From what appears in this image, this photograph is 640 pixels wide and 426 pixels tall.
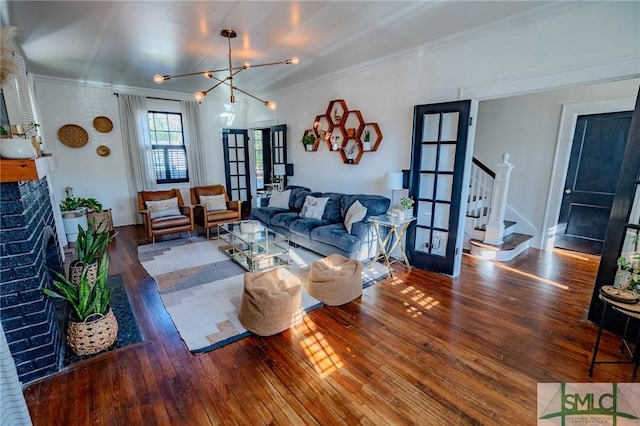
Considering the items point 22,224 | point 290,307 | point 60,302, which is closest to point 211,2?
point 22,224

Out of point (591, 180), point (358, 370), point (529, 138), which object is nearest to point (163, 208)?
point (358, 370)

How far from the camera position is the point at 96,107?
542 centimetres

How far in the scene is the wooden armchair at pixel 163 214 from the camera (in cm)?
459

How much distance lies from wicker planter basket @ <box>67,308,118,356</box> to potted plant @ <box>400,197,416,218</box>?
323 cm

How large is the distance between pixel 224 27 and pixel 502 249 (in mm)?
4532

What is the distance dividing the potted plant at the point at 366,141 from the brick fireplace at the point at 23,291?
3.74 meters

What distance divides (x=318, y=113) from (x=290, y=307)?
12.6ft

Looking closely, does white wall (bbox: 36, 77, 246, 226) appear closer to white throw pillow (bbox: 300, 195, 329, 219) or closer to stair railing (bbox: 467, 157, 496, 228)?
white throw pillow (bbox: 300, 195, 329, 219)

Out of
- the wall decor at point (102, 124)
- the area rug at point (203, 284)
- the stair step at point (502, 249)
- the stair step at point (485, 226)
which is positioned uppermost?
the wall decor at point (102, 124)

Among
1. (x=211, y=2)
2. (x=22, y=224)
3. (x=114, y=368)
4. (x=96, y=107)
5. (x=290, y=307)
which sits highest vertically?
(x=211, y=2)

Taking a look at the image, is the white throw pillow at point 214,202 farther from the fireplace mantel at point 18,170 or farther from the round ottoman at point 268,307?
the fireplace mantel at point 18,170

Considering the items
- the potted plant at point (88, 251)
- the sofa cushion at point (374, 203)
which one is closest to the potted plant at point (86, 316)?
the potted plant at point (88, 251)

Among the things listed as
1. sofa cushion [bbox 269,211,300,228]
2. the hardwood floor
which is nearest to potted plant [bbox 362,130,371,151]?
sofa cushion [bbox 269,211,300,228]

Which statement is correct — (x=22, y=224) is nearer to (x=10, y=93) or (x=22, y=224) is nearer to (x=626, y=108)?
(x=10, y=93)
